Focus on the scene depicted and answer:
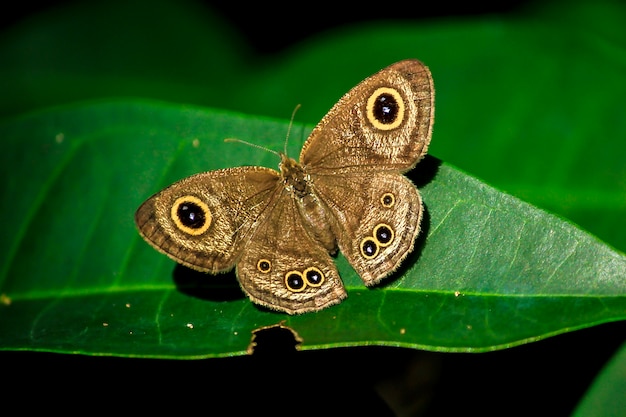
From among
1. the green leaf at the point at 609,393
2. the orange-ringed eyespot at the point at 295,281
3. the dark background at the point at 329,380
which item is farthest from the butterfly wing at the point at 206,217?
the green leaf at the point at 609,393

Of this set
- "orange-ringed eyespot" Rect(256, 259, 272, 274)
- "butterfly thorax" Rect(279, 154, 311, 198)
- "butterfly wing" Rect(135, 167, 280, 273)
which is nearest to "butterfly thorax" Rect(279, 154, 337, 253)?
"butterfly thorax" Rect(279, 154, 311, 198)

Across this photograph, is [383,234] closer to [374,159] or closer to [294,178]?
[374,159]

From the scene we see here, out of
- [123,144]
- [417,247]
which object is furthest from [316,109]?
[417,247]

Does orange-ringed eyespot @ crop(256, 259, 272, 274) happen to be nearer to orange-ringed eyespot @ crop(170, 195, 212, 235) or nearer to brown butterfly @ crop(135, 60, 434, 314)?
brown butterfly @ crop(135, 60, 434, 314)

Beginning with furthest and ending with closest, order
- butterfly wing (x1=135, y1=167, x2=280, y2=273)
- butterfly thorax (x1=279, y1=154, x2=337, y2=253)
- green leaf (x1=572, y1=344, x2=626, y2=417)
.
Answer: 1. butterfly thorax (x1=279, y1=154, x2=337, y2=253)
2. butterfly wing (x1=135, y1=167, x2=280, y2=273)
3. green leaf (x1=572, y1=344, x2=626, y2=417)

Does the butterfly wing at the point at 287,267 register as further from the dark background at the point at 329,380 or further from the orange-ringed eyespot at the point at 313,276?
the dark background at the point at 329,380
